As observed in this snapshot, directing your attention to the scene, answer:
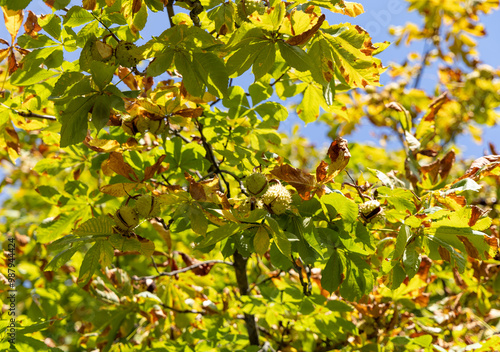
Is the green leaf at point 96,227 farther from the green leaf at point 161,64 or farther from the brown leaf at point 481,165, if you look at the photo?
the brown leaf at point 481,165

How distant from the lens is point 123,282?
5.40 ft

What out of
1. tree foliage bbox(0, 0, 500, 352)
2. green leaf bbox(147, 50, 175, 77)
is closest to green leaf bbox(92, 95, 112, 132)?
tree foliage bbox(0, 0, 500, 352)

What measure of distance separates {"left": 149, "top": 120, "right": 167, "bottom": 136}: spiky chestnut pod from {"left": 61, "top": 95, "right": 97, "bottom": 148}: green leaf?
7.9 inches

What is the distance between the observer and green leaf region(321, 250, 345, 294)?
1023mm

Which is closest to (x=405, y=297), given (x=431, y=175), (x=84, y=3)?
(x=431, y=175)

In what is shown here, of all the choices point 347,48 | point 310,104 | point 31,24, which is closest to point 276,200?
point 347,48

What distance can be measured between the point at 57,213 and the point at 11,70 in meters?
0.58

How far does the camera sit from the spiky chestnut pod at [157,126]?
112 centimetres

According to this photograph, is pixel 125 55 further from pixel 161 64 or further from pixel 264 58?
pixel 264 58

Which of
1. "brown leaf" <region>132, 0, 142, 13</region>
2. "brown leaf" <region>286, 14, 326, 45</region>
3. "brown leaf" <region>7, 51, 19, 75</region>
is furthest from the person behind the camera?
"brown leaf" <region>7, 51, 19, 75</region>

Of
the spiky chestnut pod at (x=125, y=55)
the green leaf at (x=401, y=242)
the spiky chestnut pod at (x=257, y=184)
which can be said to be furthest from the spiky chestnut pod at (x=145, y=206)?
the green leaf at (x=401, y=242)

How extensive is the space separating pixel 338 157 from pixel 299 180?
112mm

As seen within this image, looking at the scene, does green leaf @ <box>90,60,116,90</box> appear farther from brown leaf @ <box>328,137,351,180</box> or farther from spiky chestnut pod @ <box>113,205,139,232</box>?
brown leaf @ <box>328,137,351,180</box>

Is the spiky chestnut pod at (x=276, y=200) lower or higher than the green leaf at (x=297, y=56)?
lower
